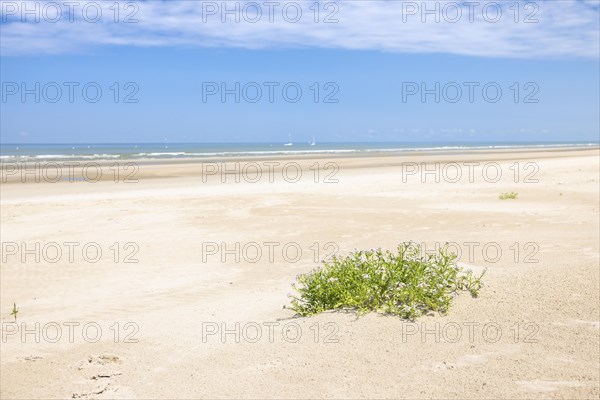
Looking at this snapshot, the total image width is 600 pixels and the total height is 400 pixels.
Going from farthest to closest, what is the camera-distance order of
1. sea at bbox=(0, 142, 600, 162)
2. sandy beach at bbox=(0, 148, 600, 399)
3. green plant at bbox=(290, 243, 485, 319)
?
sea at bbox=(0, 142, 600, 162), green plant at bbox=(290, 243, 485, 319), sandy beach at bbox=(0, 148, 600, 399)

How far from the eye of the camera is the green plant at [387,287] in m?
5.52

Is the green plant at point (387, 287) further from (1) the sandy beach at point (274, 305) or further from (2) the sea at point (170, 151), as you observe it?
(2) the sea at point (170, 151)

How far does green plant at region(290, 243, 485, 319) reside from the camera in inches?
217

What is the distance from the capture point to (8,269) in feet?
34.3

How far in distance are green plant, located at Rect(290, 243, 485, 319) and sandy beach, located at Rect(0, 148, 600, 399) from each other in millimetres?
152

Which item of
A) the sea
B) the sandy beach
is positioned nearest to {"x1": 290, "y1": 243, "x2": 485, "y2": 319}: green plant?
the sandy beach

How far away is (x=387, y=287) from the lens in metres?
5.68

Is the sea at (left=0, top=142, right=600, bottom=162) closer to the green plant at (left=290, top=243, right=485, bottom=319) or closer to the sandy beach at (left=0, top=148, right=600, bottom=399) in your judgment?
the sandy beach at (left=0, top=148, right=600, bottom=399)

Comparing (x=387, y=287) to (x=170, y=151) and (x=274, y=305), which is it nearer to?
(x=274, y=305)

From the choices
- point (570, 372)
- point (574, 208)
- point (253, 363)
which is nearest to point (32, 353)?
point (253, 363)

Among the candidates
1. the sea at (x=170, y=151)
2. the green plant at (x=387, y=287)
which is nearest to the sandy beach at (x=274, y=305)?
the green plant at (x=387, y=287)

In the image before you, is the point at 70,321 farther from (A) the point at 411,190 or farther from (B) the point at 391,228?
(A) the point at 411,190

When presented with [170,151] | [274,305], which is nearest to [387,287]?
[274,305]

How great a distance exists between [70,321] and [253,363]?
355 cm
